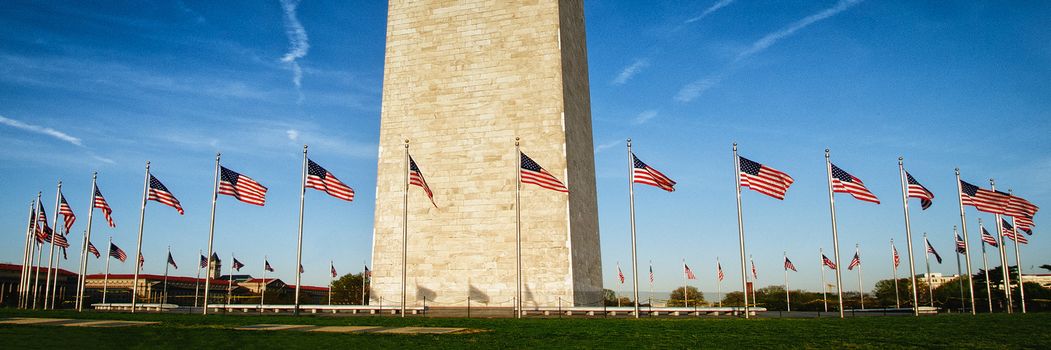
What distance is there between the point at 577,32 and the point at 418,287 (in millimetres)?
18348

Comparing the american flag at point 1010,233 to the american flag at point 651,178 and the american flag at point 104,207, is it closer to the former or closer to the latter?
the american flag at point 651,178

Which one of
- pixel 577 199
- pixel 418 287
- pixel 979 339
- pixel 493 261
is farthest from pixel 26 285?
pixel 979 339

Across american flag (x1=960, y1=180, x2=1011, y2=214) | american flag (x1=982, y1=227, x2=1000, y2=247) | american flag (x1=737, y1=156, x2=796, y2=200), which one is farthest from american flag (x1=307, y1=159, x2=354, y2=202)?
american flag (x1=982, y1=227, x2=1000, y2=247)

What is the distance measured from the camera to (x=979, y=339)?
16391 mm

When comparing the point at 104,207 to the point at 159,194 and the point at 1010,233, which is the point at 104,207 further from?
the point at 1010,233

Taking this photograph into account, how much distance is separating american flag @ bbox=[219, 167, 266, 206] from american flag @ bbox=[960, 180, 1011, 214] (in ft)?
102

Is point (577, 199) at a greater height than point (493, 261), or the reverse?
point (577, 199)

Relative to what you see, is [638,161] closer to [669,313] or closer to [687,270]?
[669,313]

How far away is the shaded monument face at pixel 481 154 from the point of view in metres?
37.0

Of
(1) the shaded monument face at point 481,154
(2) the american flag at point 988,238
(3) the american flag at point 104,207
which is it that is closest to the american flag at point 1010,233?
(2) the american flag at point 988,238

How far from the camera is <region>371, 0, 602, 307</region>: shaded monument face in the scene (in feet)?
121

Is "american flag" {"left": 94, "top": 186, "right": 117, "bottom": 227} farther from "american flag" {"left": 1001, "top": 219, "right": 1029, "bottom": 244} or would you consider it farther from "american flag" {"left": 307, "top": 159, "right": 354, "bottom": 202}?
"american flag" {"left": 1001, "top": 219, "right": 1029, "bottom": 244}

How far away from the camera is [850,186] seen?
1158 inches

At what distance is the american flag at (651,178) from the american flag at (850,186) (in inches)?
272
